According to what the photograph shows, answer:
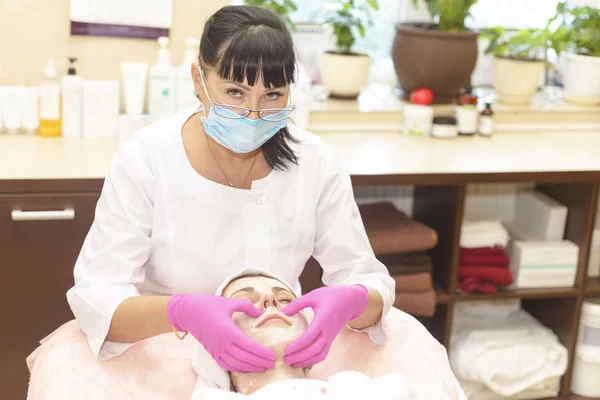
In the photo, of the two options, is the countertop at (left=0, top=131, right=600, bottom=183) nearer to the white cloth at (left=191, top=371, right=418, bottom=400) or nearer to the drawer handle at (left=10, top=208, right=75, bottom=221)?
the drawer handle at (left=10, top=208, right=75, bottom=221)

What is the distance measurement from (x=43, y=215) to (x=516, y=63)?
1676mm

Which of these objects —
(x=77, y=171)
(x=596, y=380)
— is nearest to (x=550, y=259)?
(x=596, y=380)

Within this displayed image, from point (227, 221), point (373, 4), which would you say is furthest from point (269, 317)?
point (373, 4)

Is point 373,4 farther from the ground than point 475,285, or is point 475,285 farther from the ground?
point 373,4

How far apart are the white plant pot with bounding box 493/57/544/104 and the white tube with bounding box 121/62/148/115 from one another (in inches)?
49.1

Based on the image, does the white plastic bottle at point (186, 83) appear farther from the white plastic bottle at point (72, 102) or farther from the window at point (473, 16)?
the window at point (473, 16)

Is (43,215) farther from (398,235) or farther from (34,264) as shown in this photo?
(398,235)

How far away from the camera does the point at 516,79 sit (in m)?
2.84

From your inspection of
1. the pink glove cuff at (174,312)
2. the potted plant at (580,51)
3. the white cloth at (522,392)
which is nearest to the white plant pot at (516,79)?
the potted plant at (580,51)

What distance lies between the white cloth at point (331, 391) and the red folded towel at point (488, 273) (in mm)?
1227

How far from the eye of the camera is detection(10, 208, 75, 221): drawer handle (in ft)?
6.51

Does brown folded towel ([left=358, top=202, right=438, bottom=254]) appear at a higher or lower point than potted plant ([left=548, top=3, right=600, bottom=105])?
lower

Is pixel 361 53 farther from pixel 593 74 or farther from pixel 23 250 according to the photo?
pixel 23 250

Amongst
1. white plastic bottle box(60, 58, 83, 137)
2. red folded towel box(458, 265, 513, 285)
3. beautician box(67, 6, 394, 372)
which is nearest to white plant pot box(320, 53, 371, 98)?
red folded towel box(458, 265, 513, 285)
